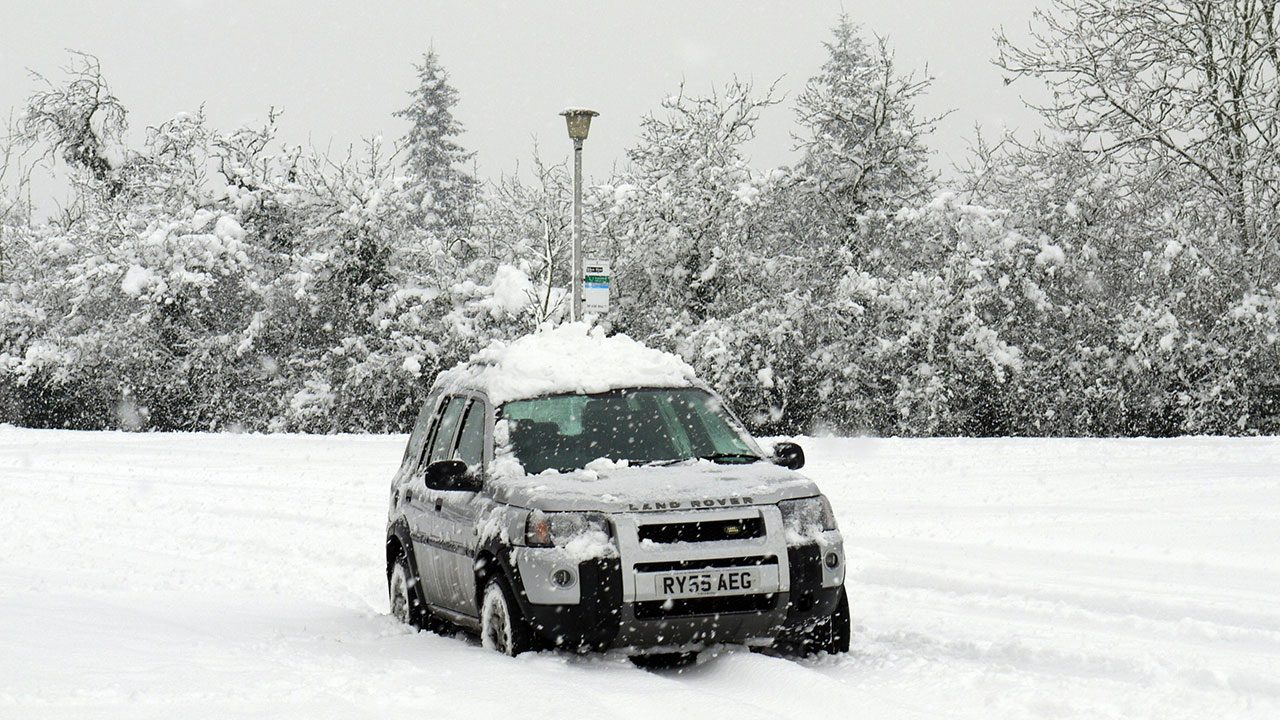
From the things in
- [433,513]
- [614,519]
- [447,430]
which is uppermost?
[447,430]

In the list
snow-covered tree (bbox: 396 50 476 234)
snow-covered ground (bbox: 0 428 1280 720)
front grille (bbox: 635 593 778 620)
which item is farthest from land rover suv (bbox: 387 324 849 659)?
snow-covered tree (bbox: 396 50 476 234)

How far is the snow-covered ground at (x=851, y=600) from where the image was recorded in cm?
630

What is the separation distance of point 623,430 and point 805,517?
131 cm

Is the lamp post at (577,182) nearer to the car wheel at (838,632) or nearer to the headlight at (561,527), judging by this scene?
the car wheel at (838,632)

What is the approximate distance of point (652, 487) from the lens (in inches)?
290

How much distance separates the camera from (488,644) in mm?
7715

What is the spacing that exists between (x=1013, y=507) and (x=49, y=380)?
27776mm

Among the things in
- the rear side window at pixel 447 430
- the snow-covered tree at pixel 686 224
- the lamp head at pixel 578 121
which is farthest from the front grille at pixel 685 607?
the snow-covered tree at pixel 686 224

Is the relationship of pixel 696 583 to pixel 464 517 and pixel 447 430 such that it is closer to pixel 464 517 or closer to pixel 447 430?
pixel 464 517

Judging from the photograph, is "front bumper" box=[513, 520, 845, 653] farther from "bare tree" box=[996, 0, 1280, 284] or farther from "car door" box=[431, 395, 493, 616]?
"bare tree" box=[996, 0, 1280, 284]

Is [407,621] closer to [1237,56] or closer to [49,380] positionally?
[1237,56]

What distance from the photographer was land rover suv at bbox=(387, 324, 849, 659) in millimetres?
7121

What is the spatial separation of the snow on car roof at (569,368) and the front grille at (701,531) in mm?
1518

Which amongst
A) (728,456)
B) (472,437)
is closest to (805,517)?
(728,456)
